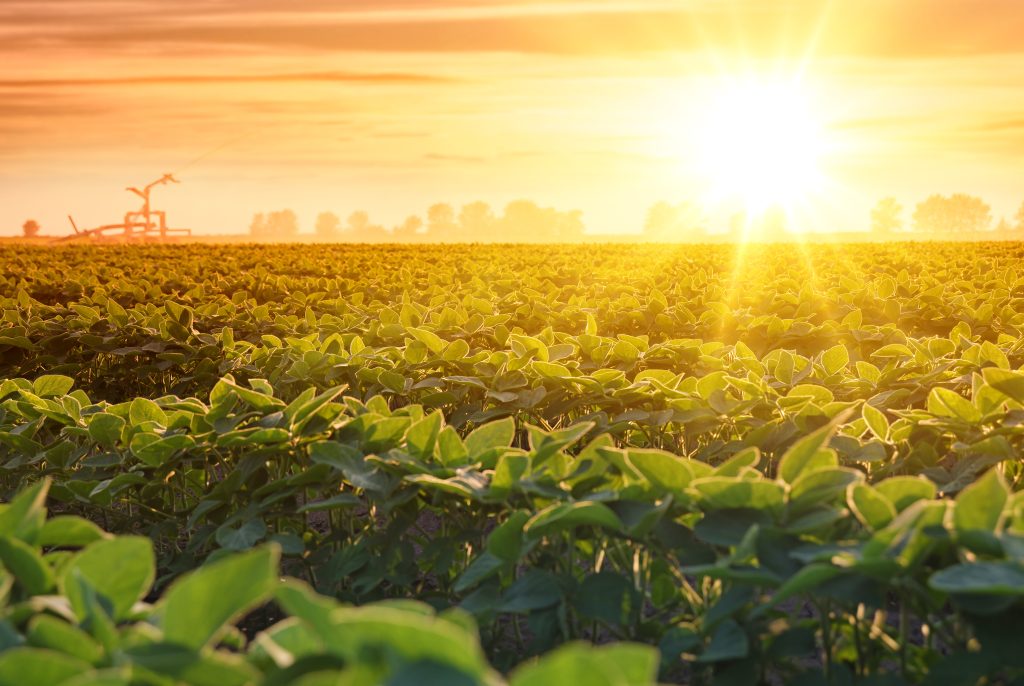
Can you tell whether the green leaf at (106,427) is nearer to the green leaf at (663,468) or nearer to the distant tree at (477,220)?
the green leaf at (663,468)

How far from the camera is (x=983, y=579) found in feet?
5.18

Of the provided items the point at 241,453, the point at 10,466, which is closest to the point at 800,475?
the point at 241,453

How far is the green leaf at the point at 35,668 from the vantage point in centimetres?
125

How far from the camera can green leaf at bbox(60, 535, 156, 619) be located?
1645 mm

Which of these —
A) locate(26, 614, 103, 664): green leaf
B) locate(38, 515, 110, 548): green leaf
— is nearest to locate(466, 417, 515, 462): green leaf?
locate(38, 515, 110, 548): green leaf

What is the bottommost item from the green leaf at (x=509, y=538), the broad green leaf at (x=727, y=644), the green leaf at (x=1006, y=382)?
the broad green leaf at (x=727, y=644)

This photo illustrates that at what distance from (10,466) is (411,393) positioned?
1.66 m

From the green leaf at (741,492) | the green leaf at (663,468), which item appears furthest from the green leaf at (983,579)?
the green leaf at (663,468)

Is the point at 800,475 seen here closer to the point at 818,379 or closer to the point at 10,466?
the point at 818,379

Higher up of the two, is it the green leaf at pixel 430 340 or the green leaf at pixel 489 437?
the green leaf at pixel 430 340

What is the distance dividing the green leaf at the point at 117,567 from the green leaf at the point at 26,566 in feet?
0.64

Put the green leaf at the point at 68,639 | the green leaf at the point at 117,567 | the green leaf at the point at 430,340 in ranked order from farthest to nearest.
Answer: the green leaf at the point at 430,340 < the green leaf at the point at 117,567 < the green leaf at the point at 68,639

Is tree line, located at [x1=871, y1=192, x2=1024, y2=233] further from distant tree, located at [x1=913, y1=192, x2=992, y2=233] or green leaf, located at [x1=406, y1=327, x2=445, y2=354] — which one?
green leaf, located at [x1=406, y1=327, x2=445, y2=354]

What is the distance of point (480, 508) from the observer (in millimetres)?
2727
